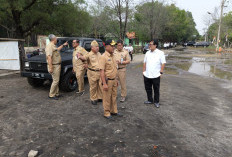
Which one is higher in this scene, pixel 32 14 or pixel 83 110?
pixel 32 14

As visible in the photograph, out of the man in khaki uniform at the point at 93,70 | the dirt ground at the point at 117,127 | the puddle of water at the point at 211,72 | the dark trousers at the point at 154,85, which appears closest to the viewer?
the dirt ground at the point at 117,127

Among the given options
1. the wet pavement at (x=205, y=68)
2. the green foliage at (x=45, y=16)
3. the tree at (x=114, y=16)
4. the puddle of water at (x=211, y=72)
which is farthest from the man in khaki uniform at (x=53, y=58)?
the tree at (x=114, y=16)

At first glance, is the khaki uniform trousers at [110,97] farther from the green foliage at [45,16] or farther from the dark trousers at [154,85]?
the green foliage at [45,16]

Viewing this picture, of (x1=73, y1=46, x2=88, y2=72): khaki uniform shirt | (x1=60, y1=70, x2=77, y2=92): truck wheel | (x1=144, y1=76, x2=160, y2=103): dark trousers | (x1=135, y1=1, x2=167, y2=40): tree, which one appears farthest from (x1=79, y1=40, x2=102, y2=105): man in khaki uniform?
(x1=135, y1=1, x2=167, y2=40): tree

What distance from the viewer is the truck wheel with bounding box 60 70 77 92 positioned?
5824 millimetres

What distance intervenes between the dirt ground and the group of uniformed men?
34cm

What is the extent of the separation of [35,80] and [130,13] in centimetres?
1336

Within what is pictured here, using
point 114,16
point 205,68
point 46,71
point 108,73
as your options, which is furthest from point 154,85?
point 114,16

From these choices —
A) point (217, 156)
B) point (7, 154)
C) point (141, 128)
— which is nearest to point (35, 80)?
point (7, 154)

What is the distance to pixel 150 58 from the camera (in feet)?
15.5

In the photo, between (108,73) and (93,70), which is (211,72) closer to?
(93,70)

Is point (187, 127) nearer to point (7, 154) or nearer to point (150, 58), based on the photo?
point (150, 58)

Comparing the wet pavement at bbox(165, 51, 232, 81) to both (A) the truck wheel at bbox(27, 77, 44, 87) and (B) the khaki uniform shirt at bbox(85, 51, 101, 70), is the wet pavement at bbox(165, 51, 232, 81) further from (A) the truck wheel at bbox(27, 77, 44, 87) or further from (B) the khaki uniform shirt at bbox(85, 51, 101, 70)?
(A) the truck wheel at bbox(27, 77, 44, 87)

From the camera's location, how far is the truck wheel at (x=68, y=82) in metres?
5.82
